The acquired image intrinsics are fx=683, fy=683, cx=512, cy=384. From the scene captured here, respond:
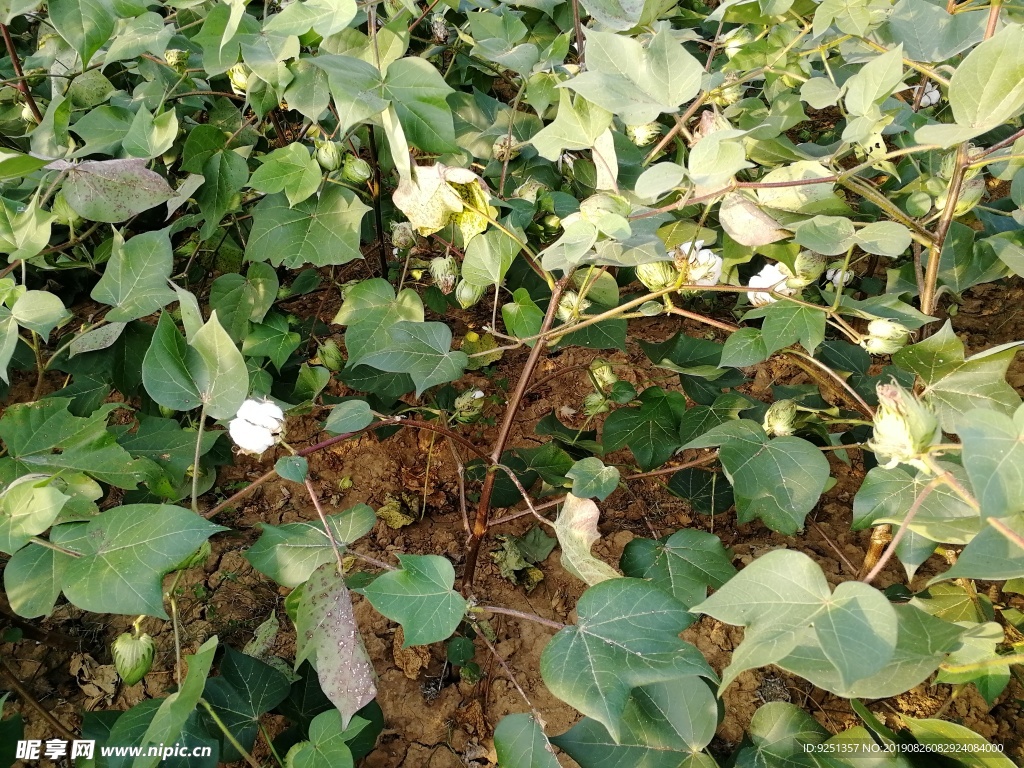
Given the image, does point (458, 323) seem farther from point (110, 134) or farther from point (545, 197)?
point (110, 134)

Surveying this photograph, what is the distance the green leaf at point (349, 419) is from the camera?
926 mm

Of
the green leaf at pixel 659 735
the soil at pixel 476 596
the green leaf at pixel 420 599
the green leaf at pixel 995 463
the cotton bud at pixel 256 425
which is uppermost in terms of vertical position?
the green leaf at pixel 995 463

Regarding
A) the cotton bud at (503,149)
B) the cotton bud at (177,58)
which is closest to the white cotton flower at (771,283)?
the cotton bud at (503,149)

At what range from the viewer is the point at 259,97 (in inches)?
42.9

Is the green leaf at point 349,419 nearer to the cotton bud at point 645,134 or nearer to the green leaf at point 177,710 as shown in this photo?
the green leaf at point 177,710

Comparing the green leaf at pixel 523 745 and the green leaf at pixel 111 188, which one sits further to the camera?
the green leaf at pixel 111 188

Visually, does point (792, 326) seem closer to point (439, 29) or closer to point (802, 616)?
point (802, 616)

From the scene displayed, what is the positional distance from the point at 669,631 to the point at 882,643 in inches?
8.8

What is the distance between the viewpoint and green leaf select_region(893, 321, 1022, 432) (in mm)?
869

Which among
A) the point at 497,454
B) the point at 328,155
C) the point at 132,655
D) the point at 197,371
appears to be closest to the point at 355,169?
the point at 328,155

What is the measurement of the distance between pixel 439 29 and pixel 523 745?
1163 mm

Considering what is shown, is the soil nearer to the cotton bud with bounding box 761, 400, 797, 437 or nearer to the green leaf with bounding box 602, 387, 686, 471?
the green leaf with bounding box 602, 387, 686, 471

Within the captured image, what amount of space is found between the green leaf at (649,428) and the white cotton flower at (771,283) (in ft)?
0.75

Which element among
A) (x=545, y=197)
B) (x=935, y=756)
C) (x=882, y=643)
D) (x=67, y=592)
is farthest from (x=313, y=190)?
(x=935, y=756)
